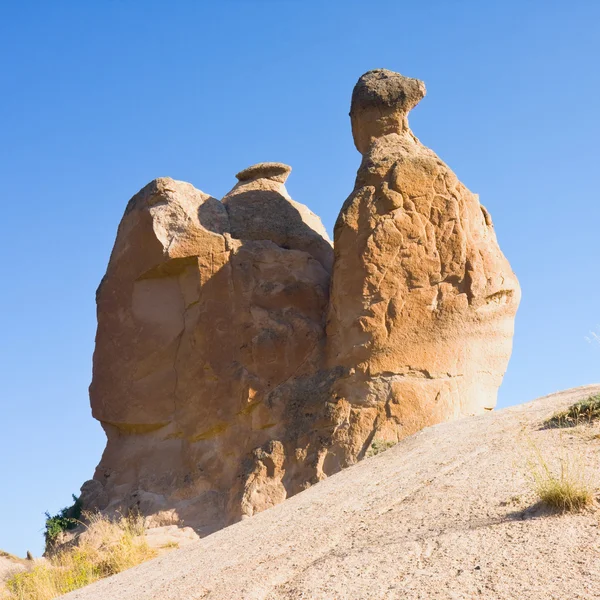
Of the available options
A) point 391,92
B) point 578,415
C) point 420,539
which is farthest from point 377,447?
point 391,92

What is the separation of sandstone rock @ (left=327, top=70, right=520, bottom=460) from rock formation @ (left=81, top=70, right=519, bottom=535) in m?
0.02

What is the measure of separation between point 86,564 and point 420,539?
6558mm

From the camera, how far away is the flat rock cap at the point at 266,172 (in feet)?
58.8

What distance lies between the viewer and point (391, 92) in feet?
53.2

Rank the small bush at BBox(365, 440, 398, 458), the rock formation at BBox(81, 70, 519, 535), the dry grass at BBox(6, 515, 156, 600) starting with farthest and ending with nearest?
the rock formation at BBox(81, 70, 519, 535) → the small bush at BBox(365, 440, 398, 458) → the dry grass at BBox(6, 515, 156, 600)

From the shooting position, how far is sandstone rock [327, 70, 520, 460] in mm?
13805

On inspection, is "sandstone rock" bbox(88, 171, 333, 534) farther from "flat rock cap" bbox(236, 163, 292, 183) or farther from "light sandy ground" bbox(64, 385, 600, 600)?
"light sandy ground" bbox(64, 385, 600, 600)

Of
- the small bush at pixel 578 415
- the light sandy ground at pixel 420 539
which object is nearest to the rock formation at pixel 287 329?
the light sandy ground at pixel 420 539

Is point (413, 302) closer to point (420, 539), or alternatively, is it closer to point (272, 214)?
point (272, 214)

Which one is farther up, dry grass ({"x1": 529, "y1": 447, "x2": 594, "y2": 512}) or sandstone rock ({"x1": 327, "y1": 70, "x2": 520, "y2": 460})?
sandstone rock ({"x1": 327, "y1": 70, "x2": 520, "y2": 460})

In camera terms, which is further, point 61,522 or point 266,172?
point 266,172

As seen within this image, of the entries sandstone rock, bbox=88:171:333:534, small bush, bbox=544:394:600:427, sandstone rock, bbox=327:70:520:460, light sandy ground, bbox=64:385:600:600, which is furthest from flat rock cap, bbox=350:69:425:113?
small bush, bbox=544:394:600:427

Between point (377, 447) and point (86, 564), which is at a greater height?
point (377, 447)

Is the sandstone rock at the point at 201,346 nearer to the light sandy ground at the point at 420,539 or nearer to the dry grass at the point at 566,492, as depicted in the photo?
the light sandy ground at the point at 420,539
